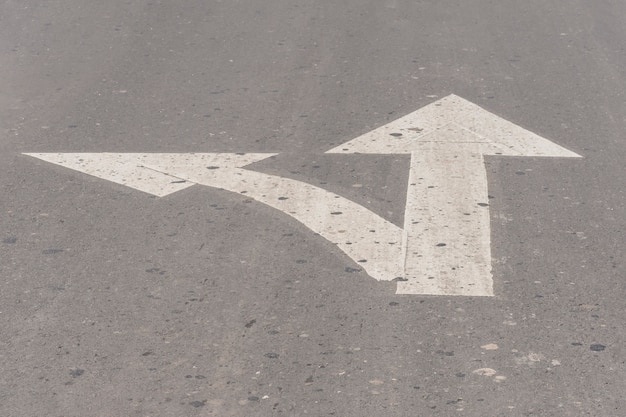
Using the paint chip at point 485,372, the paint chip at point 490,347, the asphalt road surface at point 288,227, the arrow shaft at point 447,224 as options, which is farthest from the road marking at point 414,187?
→ the paint chip at point 485,372

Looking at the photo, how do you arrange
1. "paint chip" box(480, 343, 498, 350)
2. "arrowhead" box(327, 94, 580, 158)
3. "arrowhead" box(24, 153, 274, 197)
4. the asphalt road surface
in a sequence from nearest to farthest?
the asphalt road surface < "paint chip" box(480, 343, 498, 350) < "arrowhead" box(24, 153, 274, 197) < "arrowhead" box(327, 94, 580, 158)

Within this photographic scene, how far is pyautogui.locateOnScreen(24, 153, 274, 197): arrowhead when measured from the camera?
275 inches

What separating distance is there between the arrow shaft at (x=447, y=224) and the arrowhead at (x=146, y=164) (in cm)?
130

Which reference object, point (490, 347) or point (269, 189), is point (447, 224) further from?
point (490, 347)

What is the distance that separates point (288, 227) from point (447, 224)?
1.01m

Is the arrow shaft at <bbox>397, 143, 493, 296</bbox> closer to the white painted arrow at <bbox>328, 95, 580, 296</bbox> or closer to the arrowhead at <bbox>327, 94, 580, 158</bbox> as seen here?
the white painted arrow at <bbox>328, 95, 580, 296</bbox>

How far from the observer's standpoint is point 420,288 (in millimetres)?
5527

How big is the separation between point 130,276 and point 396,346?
64.9 inches

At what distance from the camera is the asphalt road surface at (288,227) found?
464 centimetres

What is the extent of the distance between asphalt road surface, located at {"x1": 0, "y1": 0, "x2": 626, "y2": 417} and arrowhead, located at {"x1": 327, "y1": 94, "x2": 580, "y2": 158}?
6.2 inches

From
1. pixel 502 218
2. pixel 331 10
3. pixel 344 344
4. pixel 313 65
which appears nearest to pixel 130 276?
pixel 344 344

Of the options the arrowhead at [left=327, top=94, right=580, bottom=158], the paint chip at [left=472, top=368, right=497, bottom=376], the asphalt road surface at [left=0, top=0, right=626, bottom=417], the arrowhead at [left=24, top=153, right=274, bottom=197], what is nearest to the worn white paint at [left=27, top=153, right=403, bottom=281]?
the arrowhead at [left=24, top=153, right=274, bottom=197]

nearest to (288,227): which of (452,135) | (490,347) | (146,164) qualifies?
(146,164)

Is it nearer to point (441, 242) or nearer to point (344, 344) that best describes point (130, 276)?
point (344, 344)
